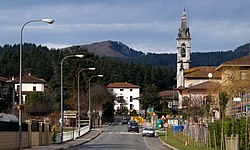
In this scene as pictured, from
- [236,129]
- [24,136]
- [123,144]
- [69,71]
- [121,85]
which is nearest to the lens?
[236,129]

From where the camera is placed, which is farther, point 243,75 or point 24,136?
point 243,75

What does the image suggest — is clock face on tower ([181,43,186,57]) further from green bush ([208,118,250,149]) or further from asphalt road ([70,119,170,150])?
green bush ([208,118,250,149])

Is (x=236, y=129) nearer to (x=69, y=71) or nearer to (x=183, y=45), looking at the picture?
(x=69, y=71)

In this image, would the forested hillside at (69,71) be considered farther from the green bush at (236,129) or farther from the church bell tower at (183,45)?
the green bush at (236,129)

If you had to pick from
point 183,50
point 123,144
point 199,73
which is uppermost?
point 183,50

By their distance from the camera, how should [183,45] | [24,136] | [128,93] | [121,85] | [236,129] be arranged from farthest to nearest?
[128,93] < [121,85] < [183,45] < [24,136] < [236,129]

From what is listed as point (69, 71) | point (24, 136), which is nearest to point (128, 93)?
point (69, 71)

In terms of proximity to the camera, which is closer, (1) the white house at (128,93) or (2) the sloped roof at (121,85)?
(1) the white house at (128,93)

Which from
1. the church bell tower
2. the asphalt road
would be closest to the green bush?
the asphalt road

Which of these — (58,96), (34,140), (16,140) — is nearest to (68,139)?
(34,140)

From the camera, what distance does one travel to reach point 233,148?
90.7 feet

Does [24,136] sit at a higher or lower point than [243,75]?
lower

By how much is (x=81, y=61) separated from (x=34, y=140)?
6041 centimetres

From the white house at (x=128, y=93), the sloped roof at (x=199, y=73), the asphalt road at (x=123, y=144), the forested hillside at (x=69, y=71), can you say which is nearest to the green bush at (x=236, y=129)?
the asphalt road at (x=123, y=144)
